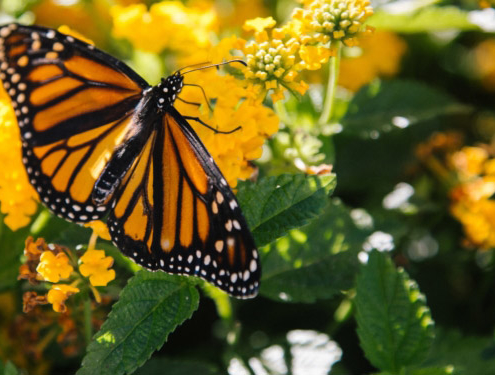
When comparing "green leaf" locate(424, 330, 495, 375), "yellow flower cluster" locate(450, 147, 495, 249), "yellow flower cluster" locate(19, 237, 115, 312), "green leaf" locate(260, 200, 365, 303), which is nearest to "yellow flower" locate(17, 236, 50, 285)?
"yellow flower cluster" locate(19, 237, 115, 312)

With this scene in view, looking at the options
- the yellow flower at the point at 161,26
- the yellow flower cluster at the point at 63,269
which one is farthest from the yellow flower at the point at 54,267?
the yellow flower at the point at 161,26

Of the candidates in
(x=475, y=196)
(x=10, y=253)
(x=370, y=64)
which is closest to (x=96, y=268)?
(x=10, y=253)

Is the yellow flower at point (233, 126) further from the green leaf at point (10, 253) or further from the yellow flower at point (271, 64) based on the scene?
the green leaf at point (10, 253)

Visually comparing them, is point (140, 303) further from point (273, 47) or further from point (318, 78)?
point (318, 78)

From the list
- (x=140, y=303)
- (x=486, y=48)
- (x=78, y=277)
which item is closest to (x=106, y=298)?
(x=78, y=277)

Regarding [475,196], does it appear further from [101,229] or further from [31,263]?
[31,263]

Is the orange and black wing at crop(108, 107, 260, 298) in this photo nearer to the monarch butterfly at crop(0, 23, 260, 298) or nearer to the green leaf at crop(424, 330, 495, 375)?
the monarch butterfly at crop(0, 23, 260, 298)
